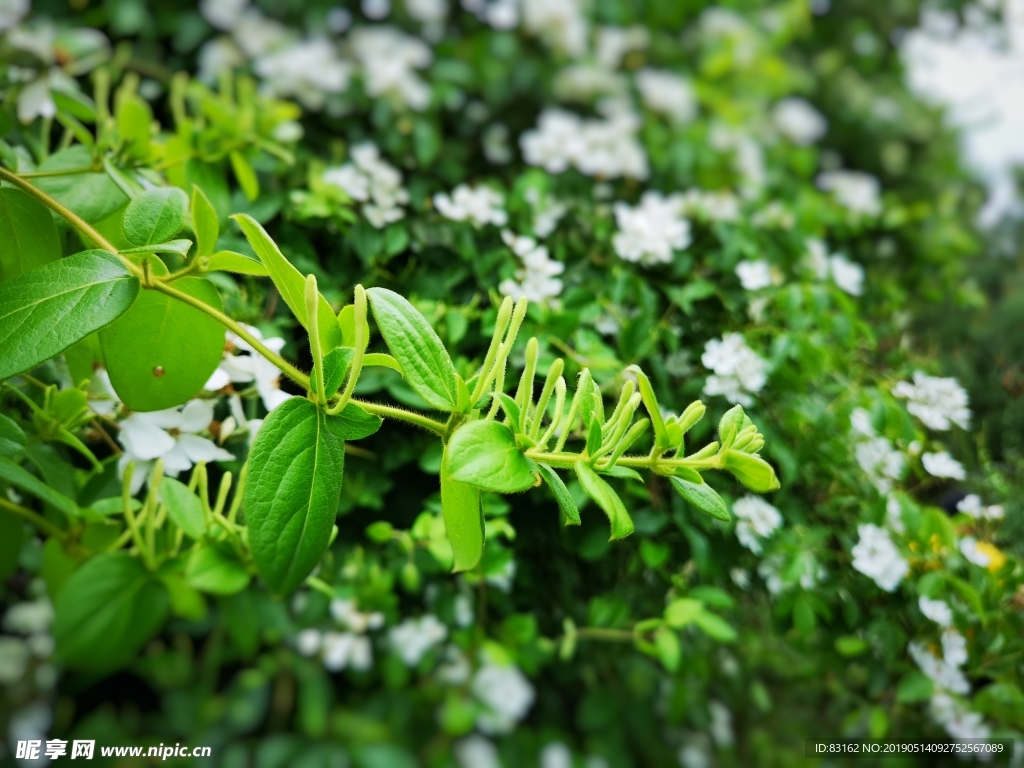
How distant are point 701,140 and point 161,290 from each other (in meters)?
1.23

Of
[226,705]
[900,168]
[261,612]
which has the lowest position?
[226,705]

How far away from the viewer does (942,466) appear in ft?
2.24

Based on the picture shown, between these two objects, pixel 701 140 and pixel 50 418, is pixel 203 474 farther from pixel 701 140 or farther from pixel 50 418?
pixel 701 140

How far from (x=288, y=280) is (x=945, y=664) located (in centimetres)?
66

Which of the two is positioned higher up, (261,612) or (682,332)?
(682,332)

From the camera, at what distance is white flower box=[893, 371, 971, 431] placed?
27.0 inches

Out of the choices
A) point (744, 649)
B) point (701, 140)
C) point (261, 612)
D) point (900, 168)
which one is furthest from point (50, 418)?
point (900, 168)

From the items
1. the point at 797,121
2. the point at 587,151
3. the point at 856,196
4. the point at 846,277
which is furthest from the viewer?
the point at 797,121

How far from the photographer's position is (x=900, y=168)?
1.67 metres

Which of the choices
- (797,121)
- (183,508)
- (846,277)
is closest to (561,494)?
(183,508)

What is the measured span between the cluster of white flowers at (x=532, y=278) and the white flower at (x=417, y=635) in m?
0.39

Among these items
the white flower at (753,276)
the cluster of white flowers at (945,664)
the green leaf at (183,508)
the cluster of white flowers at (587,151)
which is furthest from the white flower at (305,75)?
the cluster of white flowers at (945,664)

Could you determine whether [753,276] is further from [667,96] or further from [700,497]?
[667,96]

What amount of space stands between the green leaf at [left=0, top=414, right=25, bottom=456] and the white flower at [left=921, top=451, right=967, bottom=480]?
0.74m
